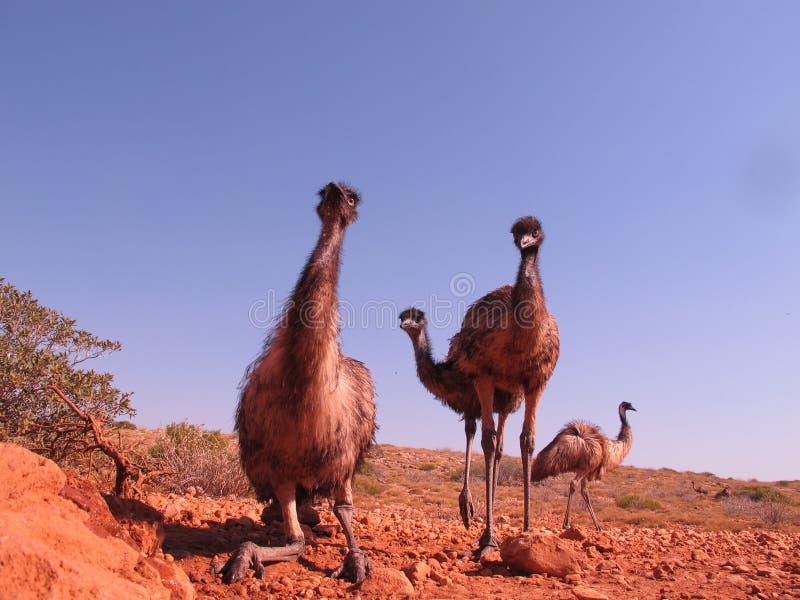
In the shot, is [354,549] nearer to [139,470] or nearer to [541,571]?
[541,571]

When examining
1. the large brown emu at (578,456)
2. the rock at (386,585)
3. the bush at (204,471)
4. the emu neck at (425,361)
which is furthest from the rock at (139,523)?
the large brown emu at (578,456)

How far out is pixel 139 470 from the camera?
18.1 ft

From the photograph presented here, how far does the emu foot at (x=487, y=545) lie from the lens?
6.05 metres

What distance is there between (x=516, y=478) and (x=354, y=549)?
842 inches

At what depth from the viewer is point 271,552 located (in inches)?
192

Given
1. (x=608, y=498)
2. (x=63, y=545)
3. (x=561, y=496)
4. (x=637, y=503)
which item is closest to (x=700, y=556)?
(x=63, y=545)

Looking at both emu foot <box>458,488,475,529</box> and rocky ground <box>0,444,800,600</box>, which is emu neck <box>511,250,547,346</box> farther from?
emu foot <box>458,488,475,529</box>

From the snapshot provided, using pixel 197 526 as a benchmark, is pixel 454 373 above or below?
above

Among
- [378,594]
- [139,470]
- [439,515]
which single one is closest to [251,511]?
[139,470]

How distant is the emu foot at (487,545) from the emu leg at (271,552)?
1816 mm

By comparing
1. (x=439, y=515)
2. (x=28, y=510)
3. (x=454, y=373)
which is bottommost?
(x=439, y=515)

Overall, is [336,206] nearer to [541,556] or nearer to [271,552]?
[271,552]

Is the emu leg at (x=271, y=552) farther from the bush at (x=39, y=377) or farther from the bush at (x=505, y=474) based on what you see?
the bush at (x=505, y=474)

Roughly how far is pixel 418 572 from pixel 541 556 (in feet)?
3.53
